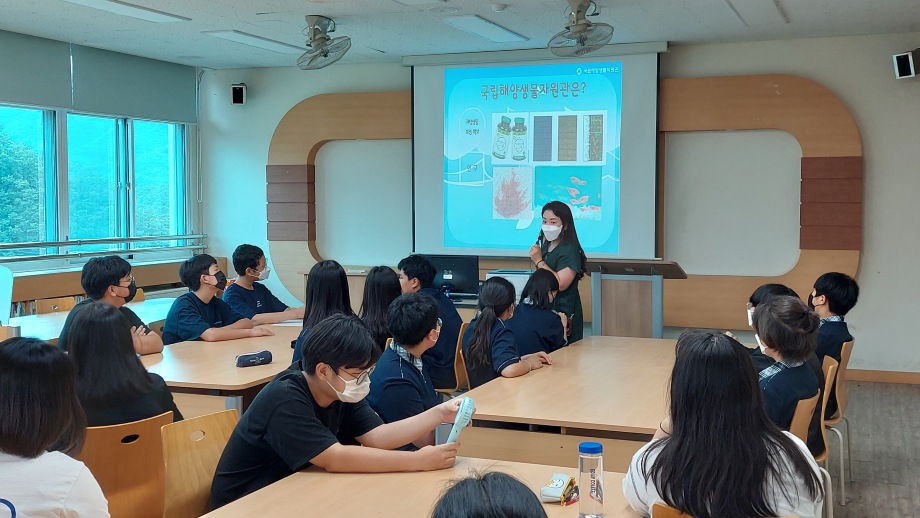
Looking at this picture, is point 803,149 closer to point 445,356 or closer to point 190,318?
point 445,356

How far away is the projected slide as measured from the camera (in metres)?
7.96

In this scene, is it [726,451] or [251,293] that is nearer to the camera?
[726,451]

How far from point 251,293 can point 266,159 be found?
141 inches

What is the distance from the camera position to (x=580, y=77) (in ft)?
26.2

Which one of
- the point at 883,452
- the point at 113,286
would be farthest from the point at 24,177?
the point at 883,452

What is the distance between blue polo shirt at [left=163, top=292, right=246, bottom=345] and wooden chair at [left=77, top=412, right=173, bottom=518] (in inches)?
90.5

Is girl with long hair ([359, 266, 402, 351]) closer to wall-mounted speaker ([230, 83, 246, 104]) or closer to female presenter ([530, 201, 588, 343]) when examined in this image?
female presenter ([530, 201, 588, 343])

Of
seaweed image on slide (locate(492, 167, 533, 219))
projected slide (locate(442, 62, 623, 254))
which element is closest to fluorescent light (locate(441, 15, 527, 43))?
projected slide (locate(442, 62, 623, 254))

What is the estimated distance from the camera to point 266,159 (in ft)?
30.3

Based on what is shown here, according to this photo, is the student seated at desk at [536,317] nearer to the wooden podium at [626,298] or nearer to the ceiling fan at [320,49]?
the wooden podium at [626,298]

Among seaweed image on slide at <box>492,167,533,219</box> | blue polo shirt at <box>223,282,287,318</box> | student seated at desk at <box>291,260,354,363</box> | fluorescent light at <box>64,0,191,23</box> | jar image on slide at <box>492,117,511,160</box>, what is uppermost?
fluorescent light at <box>64,0,191,23</box>

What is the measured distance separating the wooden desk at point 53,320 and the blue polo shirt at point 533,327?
2630mm

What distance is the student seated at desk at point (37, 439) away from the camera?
6.38 feet

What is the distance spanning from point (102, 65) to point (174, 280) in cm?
215
